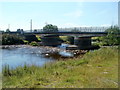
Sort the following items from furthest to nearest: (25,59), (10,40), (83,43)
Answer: (10,40)
(83,43)
(25,59)

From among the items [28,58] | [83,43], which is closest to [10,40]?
[83,43]

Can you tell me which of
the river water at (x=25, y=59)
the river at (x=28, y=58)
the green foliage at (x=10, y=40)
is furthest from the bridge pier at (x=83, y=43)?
the green foliage at (x=10, y=40)

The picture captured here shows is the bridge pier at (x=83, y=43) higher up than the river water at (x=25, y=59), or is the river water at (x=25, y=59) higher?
the bridge pier at (x=83, y=43)

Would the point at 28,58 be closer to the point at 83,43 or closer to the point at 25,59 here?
the point at 25,59

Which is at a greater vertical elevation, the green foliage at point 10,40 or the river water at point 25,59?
the green foliage at point 10,40

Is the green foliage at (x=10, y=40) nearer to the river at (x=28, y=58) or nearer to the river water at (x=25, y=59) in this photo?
the river at (x=28, y=58)

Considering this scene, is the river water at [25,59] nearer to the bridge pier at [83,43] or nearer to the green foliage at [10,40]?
the bridge pier at [83,43]

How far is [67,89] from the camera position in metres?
4.87

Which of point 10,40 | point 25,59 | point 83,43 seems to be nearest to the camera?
point 25,59

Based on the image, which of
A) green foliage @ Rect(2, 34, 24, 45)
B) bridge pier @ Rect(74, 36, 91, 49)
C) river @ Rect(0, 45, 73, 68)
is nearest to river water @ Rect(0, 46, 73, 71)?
river @ Rect(0, 45, 73, 68)

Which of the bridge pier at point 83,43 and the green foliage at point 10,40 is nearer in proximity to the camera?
the bridge pier at point 83,43

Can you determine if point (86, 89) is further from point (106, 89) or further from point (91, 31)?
point (91, 31)

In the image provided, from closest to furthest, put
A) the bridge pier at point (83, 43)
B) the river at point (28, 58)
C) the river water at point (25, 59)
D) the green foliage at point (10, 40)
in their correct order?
the river water at point (25, 59) → the river at point (28, 58) → the bridge pier at point (83, 43) → the green foliage at point (10, 40)

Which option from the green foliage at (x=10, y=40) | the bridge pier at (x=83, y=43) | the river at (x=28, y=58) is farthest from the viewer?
the green foliage at (x=10, y=40)
